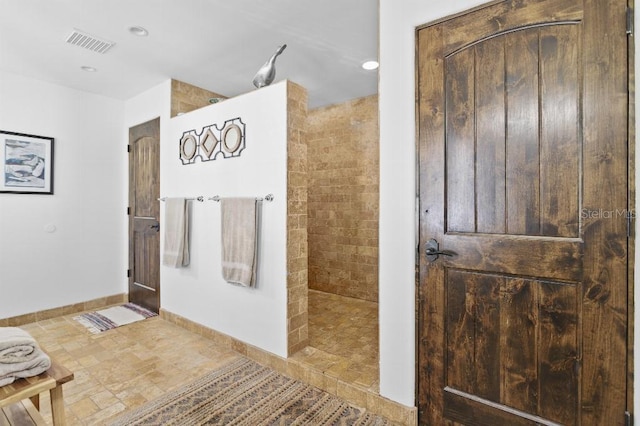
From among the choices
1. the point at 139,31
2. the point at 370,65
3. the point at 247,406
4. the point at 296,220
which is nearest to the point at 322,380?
the point at 247,406

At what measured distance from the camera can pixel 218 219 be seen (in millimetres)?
2840

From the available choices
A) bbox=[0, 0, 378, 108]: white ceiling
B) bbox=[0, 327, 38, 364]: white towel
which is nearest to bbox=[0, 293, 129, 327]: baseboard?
bbox=[0, 0, 378, 108]: white ceiling

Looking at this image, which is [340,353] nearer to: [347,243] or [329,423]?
[329,423]

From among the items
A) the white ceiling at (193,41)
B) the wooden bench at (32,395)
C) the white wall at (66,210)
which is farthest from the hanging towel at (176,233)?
the wooden bench at (32,395)

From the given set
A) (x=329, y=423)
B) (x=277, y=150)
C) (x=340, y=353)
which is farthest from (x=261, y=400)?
(x=277, y=150)

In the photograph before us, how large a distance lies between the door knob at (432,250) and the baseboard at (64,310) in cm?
387

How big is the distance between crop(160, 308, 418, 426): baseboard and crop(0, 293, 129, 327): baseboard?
1.55 meters

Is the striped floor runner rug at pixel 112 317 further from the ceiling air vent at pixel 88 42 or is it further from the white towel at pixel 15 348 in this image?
the ceiling air vent at pixel 88 42

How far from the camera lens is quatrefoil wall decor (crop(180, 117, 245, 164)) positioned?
2635 mm

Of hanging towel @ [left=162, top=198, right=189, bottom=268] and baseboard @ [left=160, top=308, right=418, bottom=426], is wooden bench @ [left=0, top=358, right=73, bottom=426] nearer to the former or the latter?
baseboard @ [left=160, top=308, right=418, bottom=426]

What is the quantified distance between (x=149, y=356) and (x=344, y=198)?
8.68 feet

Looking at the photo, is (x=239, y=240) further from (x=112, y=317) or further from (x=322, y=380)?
(x=112, y=317)

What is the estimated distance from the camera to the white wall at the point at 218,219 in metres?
2.39

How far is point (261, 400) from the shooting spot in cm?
202
